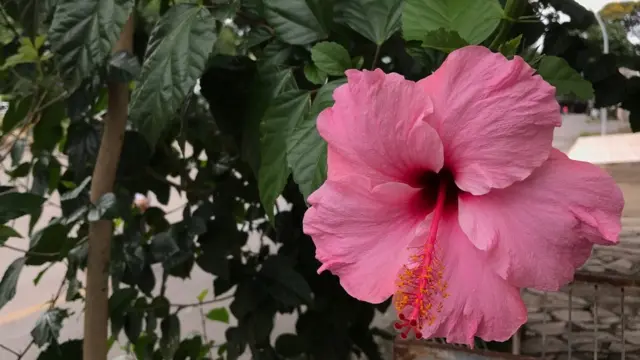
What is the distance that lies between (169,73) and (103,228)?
33cm

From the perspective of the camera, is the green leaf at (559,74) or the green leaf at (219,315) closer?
the green leaf at (559,74)

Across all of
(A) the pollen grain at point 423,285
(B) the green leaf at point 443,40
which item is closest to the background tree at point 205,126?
(B) the green leaf at point 443,40

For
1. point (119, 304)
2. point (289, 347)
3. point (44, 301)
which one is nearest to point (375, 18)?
point (119, 304)

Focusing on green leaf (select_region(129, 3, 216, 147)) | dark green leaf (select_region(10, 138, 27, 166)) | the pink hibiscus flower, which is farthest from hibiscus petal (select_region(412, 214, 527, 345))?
dark green leaf (select_region(10, 138, 27, 166))

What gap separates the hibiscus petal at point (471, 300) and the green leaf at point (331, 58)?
0.16 m

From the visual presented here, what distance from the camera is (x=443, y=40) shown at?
28 cm

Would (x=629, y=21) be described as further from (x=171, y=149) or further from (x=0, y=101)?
(x=0, y=101)

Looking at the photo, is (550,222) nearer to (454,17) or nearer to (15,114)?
(454,17)

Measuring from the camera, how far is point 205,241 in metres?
0.77

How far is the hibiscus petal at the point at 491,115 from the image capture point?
232 mm

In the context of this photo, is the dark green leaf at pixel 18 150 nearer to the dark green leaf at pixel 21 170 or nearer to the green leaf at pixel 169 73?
the dark green leaf at pixel 21 170

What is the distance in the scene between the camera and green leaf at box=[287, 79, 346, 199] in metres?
0.36

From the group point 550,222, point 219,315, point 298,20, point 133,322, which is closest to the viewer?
point 550,222

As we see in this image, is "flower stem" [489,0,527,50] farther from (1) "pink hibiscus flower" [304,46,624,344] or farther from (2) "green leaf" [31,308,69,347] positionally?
(2) "green leaf" [31,308,69,347]
